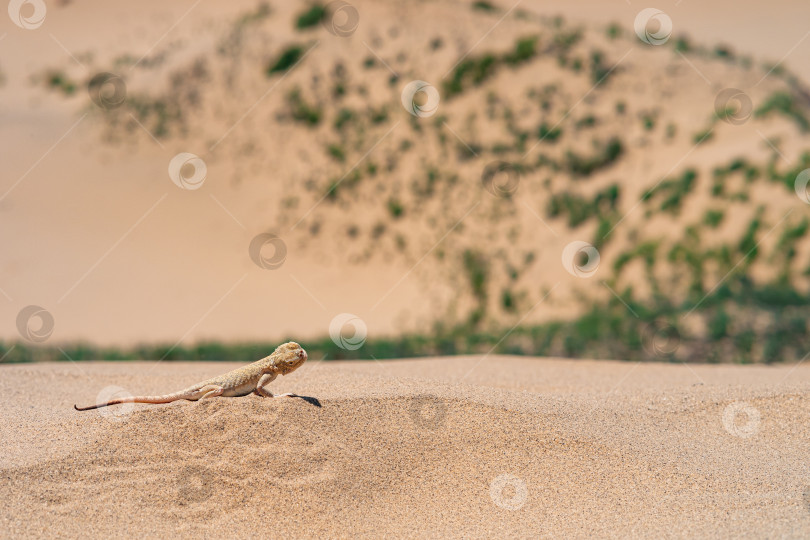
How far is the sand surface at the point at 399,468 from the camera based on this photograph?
4855mm

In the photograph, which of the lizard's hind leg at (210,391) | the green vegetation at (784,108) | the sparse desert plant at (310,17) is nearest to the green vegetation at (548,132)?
the green vegetation at (784,108)

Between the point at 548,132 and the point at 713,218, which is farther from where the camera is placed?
the point at 548,132

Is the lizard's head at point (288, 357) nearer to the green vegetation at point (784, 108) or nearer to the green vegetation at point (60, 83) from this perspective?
the green vegetation at point (784, 108)

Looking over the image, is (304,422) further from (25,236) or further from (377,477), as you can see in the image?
(25,236)

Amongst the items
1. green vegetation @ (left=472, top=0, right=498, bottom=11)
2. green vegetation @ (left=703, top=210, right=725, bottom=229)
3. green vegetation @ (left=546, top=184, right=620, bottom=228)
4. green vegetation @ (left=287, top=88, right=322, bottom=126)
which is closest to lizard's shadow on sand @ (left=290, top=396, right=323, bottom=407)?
green vegetation @ (left=703, top=210, right=725, bottom=229)

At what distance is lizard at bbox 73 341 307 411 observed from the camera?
5773 mm

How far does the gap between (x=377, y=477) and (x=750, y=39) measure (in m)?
25.7

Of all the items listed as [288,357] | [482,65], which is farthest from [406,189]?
[288,357]

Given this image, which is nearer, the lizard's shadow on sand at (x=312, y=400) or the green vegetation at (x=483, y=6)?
the lizard's shadow on sand at (x=312, y=400)

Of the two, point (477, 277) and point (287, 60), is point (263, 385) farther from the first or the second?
point (287, 60)

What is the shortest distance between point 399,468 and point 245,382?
4.46ft

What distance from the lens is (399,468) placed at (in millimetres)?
5359

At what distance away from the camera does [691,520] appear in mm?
4930

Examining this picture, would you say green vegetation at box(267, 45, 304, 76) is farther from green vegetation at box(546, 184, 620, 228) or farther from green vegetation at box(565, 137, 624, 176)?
green vegetation at box(546, 184, 620, 228)
